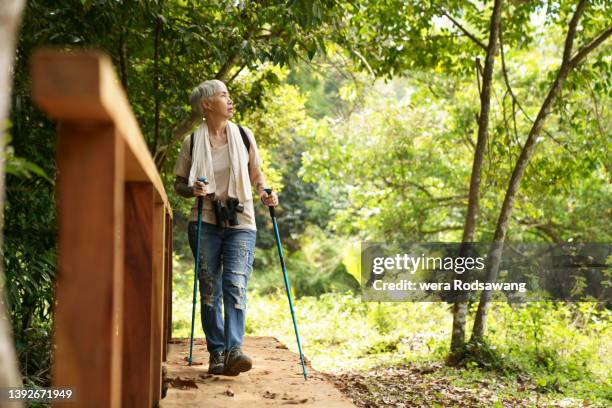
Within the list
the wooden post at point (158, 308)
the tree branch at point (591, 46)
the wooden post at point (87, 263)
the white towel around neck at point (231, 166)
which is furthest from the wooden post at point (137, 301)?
the tree branch at point (591, 46)

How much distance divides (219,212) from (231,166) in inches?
10.4

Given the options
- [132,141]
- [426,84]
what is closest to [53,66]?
[132,141]

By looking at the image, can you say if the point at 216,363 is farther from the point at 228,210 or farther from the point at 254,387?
the point at 228,210

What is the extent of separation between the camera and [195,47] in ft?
17.8

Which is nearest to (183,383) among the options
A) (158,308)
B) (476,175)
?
(158,308)

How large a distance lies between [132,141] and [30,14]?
9.26 feet

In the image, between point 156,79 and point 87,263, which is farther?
point 156,79

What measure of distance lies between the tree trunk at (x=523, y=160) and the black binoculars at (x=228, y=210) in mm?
3794

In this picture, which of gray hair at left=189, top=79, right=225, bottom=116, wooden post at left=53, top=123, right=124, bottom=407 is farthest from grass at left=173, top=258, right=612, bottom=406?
wooden post at left=53, top=123, right=124, bottom=407

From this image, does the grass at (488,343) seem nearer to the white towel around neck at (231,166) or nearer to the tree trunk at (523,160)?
the tree trunk at (523,160)

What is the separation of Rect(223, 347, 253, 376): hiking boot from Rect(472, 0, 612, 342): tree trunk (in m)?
3.76

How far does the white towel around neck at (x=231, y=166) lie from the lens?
4156mm

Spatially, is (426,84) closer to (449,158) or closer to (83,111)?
(449,158)

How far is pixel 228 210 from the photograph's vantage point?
4117 mm
